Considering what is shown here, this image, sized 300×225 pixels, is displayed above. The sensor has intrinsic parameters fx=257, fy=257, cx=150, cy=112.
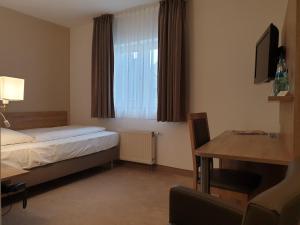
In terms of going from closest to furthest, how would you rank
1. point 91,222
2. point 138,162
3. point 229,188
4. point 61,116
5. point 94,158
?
point 229,188, point 91,222, point 94,158, point 138,162, point 61,116

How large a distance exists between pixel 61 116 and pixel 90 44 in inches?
53.5

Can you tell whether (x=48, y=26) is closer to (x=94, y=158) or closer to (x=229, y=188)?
(x=94, y=158)

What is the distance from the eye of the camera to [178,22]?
10.8ft

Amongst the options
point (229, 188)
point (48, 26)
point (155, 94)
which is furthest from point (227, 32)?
point (48, 26)

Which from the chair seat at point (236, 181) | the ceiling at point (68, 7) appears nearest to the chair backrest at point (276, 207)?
the chair seat at point (236, 181)

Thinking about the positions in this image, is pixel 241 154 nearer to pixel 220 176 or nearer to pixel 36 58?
pixel 220 176

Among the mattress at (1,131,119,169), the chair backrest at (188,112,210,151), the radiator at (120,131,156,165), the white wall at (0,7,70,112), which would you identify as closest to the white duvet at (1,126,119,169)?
the mattress at (1,131,119,169)

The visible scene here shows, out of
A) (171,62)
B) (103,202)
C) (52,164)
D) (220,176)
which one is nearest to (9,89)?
(52,164)

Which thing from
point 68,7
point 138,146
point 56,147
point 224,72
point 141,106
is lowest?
point 138,146

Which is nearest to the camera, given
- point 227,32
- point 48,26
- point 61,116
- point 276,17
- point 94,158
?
point 276,17

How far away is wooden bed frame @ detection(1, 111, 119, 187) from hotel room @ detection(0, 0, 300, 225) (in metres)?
0.02

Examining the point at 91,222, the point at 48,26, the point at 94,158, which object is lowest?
the point at 91,222

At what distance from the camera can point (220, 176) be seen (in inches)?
76.9

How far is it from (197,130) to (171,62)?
1478 millimetres
